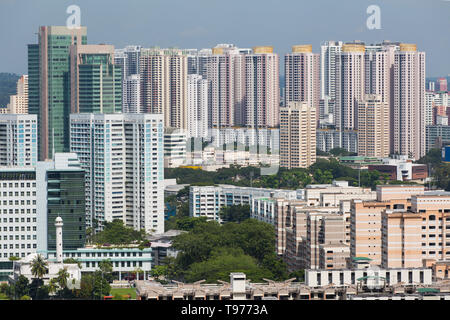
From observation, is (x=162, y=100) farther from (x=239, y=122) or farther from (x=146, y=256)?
(x=146, y=256)

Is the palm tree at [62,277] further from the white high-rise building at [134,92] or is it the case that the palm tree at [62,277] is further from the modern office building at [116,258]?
the white high-rise building at [134,92]

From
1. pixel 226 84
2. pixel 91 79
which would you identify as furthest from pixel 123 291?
pixel 226 84

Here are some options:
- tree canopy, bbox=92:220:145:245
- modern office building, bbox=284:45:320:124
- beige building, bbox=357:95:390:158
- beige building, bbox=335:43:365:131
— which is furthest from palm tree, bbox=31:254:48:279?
modern office building, bbox=284:45:320:124

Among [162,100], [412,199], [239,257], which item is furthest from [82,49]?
[412,199]

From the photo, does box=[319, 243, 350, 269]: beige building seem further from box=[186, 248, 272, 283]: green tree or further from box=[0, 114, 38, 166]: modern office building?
box=[0, 114, 38, 166]: modern office building

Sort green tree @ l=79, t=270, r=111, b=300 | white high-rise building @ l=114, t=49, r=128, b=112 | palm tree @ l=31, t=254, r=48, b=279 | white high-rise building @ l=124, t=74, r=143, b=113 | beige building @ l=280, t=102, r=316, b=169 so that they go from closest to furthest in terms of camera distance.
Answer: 1. green tree @ l=79, t=270, r=111, b=300
2. palm tree @ l=31, t=254, r=48, b=279
3. white high-rise building @ l=114, t=49, r=128, b=112
4. beige building @ l=280, t=102, r=316, b=169
5. white high-rise building @ l=124, t=74, r=143, b=113

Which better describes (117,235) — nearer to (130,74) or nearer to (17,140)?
(17,140)
